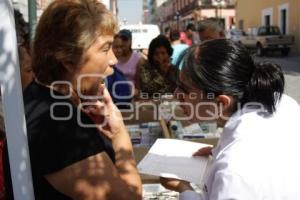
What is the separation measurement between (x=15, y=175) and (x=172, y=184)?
2.03ft

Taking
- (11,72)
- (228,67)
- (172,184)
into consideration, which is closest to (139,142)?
(172,184)

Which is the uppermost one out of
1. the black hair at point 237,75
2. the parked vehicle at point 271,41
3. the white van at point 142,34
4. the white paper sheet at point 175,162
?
the black hair at point 237,75

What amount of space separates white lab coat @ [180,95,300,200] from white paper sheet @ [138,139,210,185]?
339mm

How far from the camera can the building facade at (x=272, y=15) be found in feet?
76.6

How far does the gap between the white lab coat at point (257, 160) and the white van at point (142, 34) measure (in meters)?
10.3

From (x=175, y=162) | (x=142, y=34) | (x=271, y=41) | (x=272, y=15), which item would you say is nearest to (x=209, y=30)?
(x=175, y=162)

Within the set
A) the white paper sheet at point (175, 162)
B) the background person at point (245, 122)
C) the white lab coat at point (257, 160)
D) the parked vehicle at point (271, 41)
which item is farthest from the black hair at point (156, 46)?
the parked vehicle at point (271, 41)

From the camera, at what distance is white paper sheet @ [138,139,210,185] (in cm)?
165

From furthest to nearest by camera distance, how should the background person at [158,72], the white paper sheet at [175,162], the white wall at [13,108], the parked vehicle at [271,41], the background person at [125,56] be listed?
the parked vehicle at [271,41], the background person at [125,56], the background person at [158,72], the white paper sheet at [175,162], the white wall at [13,108]

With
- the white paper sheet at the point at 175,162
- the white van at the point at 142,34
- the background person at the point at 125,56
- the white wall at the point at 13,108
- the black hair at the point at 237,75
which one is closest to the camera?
the white wall at the point at 13,108

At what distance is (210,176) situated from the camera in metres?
1.28

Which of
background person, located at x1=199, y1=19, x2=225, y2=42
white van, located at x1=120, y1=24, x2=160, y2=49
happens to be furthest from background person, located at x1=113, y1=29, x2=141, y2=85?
white van, located at x1=120, y1=24, x2=160, y2=49

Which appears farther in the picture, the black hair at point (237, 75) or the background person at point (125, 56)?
the background person at point (125, 56)

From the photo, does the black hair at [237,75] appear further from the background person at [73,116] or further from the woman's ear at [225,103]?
the background person at [73,116]
